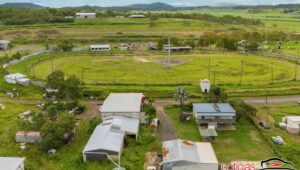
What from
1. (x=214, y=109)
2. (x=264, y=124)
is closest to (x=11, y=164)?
(x=214, y=109)

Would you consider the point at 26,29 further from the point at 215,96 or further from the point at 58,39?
the point at 215,96

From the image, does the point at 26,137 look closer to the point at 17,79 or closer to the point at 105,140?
the point at 105,140

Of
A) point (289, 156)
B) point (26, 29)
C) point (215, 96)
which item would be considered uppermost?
point (26, 29)

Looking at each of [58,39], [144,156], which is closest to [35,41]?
[58,39]

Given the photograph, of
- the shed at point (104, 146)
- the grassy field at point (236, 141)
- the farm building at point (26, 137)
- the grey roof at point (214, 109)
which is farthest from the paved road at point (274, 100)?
the farm building at point (26, 137)

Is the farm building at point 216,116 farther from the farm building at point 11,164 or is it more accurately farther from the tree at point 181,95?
the farm building at point 11,164
